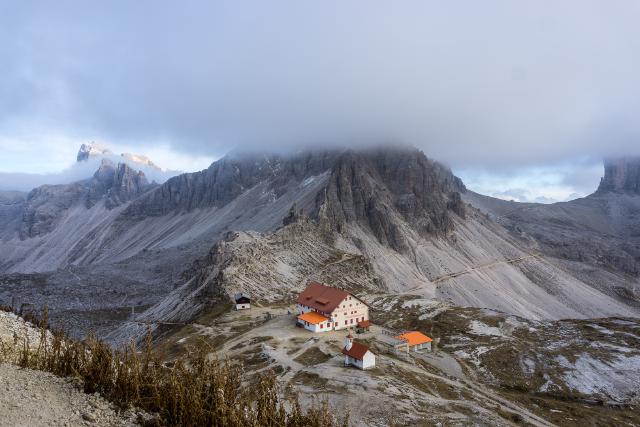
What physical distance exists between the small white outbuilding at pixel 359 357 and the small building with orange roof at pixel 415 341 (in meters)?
17.0

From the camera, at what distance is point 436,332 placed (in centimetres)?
8769

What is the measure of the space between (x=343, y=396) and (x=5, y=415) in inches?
1413

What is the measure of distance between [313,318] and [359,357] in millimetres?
22792

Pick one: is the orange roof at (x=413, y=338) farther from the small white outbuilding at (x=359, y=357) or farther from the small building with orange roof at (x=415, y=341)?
the small white outbuilding at (x=359, y=357)

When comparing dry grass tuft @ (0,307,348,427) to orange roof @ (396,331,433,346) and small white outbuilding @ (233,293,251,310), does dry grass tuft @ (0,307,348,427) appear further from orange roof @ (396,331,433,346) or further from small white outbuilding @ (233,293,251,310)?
small white outbuilding @ (233,293,251,310)

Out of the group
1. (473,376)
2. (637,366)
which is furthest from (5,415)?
(637,366)

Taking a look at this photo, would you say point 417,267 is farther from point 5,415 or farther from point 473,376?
point 5,415

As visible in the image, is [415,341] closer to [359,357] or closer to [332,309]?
[332,309]

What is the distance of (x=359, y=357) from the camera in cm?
5553

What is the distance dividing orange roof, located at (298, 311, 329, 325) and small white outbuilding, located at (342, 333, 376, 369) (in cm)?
Result: 1885

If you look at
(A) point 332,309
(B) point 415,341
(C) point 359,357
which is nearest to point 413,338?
(B) point 415,341

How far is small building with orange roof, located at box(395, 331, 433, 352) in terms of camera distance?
238 feet

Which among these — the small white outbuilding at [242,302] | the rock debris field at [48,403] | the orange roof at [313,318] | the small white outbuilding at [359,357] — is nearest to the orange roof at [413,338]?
the orange roof at [313,318]

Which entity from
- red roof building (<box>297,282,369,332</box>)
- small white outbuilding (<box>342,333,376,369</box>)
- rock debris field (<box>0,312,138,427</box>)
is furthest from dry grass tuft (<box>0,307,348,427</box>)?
red roof building (<box>297,282,369,332</box>)
